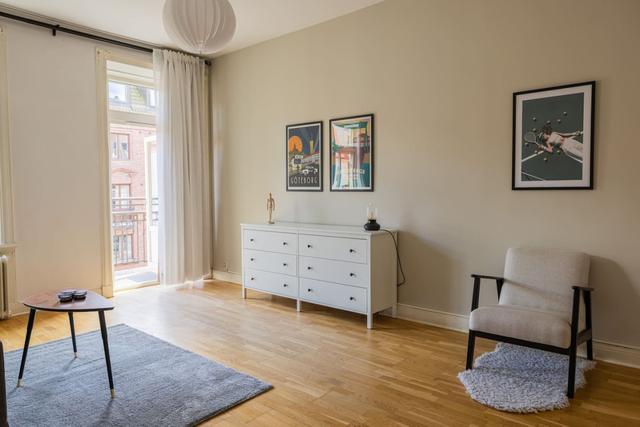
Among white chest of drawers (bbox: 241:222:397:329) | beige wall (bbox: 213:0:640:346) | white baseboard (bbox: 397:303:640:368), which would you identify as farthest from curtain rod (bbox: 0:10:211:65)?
white baseboard (bbox: 397:303:640:368)

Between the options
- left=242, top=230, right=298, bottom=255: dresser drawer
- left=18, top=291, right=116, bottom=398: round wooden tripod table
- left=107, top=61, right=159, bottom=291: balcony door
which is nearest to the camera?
left=18, top=291, right=116, bottom=398: round wooden tripod table

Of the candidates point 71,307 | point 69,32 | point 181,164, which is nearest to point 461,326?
point 71,307

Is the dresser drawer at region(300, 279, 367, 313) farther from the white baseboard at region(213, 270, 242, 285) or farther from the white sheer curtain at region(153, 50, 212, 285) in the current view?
the white sheer curtain at region(153, 50, 212, 285)

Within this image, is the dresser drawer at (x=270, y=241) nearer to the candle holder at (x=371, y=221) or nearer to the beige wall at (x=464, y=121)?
the beige wall at (x=464, y=121)

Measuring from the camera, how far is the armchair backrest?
2961 millimetres

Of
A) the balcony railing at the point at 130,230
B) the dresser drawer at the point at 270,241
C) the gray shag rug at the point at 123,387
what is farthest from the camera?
the balcony railing at the point at 130,230

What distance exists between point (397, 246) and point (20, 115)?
12.4 ft

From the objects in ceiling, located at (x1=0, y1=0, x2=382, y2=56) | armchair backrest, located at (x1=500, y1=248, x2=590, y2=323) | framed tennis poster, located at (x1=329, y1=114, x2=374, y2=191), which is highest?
ceiling, located at (x1=0, y1=0, x2=382, y2=56)

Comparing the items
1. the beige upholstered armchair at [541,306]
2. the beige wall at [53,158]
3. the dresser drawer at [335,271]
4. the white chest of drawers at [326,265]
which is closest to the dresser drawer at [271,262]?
the white chest of drawers at [326,265]

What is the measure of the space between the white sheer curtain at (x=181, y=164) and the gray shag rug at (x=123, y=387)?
2007mm

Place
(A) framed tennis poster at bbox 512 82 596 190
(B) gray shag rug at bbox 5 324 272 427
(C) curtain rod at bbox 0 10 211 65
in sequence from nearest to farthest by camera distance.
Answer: (B) gray shag rug at bbox 5 324 272 427 → (A) framed tennis poster at bbox 512 82 596 190 → (C) curtain rod at bbox 0 10 211 65

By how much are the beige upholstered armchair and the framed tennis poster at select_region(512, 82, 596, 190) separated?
527mm

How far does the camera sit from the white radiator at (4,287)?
4.01 meters

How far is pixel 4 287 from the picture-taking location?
4.05 metres
